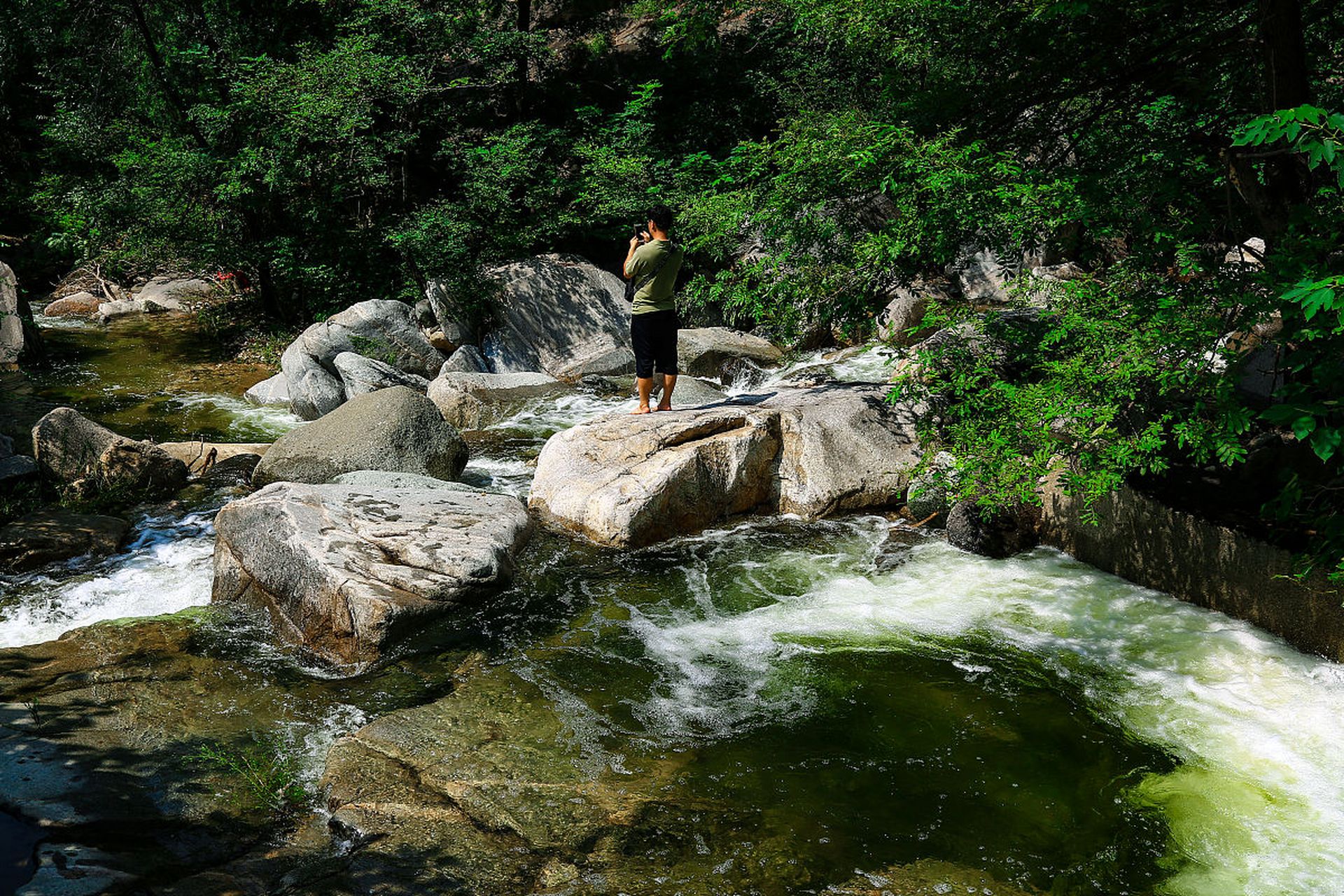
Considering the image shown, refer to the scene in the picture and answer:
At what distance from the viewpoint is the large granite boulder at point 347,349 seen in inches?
490

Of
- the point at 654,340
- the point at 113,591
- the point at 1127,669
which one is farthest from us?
the point at 654,340

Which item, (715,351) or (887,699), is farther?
(715,351)

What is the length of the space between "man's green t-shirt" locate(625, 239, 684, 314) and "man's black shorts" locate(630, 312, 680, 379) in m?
0.07

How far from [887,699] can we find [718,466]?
10.3ft

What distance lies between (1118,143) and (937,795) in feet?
17.9

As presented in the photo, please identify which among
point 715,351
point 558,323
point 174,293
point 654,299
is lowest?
point 715,351

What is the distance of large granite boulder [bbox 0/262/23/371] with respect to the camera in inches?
552

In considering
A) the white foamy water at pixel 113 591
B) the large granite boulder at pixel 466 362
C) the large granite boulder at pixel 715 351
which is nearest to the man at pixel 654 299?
the large granite boulder at pixel 715 351

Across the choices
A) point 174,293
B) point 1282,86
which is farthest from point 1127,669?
point 174,293

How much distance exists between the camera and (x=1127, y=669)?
584 cm

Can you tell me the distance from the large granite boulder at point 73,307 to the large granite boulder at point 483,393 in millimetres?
10593

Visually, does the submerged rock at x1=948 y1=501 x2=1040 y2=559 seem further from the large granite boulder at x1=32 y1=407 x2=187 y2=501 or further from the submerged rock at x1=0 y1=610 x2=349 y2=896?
the large granite boulder at x1=32 y1=407 x2=187 y2=501

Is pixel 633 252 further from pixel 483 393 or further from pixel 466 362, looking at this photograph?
pixel 466 362

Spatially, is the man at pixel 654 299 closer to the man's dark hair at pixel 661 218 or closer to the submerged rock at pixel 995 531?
the man's dark hair at pixel 661 218
